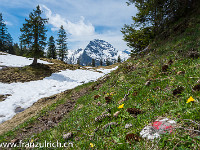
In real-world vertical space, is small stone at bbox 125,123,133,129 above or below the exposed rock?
below

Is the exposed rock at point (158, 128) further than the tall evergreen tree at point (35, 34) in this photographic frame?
No

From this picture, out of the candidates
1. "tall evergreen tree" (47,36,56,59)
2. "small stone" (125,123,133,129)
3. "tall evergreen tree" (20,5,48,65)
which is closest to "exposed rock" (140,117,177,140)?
"small stone" (125,123,133,129)

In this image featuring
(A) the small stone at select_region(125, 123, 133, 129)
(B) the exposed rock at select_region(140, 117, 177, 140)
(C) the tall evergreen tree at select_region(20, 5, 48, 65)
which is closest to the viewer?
(B) the exposed rock at select_region(140, 117, 177, 140)

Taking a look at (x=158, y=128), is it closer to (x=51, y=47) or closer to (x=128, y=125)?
(x=128, y=125)

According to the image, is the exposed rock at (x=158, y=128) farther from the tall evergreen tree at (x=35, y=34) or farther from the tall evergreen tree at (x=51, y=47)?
the tall evergreen tree at (x=51, y=47)

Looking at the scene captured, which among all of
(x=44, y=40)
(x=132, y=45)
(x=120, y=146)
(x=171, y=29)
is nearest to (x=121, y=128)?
(x=120, y=146)

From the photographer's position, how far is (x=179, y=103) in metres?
2.48

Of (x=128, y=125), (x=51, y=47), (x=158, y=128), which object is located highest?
(x=51, y=47)

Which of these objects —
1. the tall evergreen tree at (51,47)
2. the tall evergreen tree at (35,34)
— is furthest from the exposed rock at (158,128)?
the tall evergreen tree at (51,47)

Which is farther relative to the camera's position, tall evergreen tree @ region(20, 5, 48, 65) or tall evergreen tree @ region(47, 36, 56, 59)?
Result: tall evergreen tree @ region(47, 36, 56, 59)

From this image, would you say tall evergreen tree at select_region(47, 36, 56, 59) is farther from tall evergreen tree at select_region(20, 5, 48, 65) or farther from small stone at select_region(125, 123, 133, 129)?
small stone at select_region(125, 123, 133, 129)

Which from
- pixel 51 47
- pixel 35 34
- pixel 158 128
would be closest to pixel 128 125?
pixel 158 128

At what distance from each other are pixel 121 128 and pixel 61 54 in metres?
47.8

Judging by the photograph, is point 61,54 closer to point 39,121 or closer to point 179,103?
point 39,121
